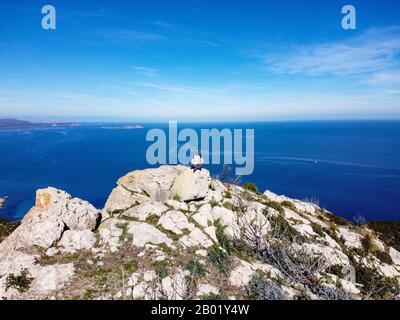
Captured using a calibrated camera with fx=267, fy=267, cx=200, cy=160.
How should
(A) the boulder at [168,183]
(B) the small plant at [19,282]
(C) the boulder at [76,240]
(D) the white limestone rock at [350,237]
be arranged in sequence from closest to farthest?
(B) the small plant at [19,282]
(C) the boulder at [76,240]
(A) the boulder at [168,183]
(D) the white limestone rock at [350,237]

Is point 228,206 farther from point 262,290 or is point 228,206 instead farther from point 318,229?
point 262,290

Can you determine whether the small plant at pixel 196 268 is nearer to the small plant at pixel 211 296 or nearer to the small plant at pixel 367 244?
the small plant at pixel 211 296

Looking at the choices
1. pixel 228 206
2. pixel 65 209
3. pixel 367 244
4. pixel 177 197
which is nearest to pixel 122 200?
pixel 177 197

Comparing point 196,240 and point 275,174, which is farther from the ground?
point 196,240

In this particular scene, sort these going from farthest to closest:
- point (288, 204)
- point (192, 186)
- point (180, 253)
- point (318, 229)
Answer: point (288, 204)
point (318, 229)
point (192, 186)
point (180, 253)

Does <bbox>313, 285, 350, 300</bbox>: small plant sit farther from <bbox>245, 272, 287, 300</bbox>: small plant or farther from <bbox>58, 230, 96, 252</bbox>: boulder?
<bbox>58, 230, 96, 252</bbox>: boulder

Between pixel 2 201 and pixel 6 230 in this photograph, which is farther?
pixel 2 201

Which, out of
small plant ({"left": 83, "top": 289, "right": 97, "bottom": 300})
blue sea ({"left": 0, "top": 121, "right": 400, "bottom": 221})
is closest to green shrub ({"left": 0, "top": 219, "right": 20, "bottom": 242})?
small plant ({"left": 83, "top": 289, "right": 97, "bottom": 300})

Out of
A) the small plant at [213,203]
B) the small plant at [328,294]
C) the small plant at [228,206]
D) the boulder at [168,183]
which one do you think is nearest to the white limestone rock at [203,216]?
the small plant at [213,203]
